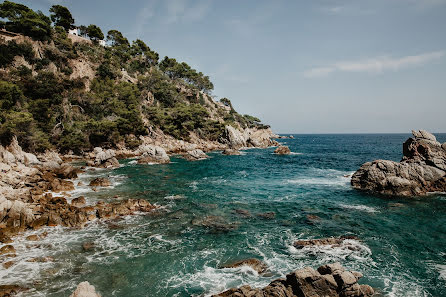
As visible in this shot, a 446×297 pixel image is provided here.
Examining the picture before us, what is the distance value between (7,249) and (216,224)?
14.8 metres

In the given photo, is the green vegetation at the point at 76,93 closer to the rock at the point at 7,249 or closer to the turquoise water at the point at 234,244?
the rock at the point at 7,249

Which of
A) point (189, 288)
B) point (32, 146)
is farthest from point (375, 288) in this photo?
point (32, 146)

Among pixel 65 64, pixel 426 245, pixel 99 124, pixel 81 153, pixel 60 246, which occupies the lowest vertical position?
pixel 426 245

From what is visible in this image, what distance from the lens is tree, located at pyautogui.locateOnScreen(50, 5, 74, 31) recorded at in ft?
266

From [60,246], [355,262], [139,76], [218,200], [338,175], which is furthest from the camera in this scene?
[139,76]

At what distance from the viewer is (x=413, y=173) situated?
3048 centimetres

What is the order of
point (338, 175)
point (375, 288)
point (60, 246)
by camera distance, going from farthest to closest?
1. point (338, 175)
2. point (60, 246)
3. point (375, 288)

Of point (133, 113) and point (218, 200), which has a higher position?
point (133, 113)

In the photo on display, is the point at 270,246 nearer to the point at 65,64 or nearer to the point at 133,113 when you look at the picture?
the point at 133,113

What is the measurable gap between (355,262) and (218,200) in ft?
52.6

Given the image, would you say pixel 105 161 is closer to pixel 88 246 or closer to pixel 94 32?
pixel 88 246

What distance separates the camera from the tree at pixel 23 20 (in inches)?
2502

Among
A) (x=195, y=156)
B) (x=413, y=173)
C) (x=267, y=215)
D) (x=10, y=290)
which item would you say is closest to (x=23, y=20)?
(x=195, y=156)

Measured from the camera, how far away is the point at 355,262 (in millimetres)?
14453
